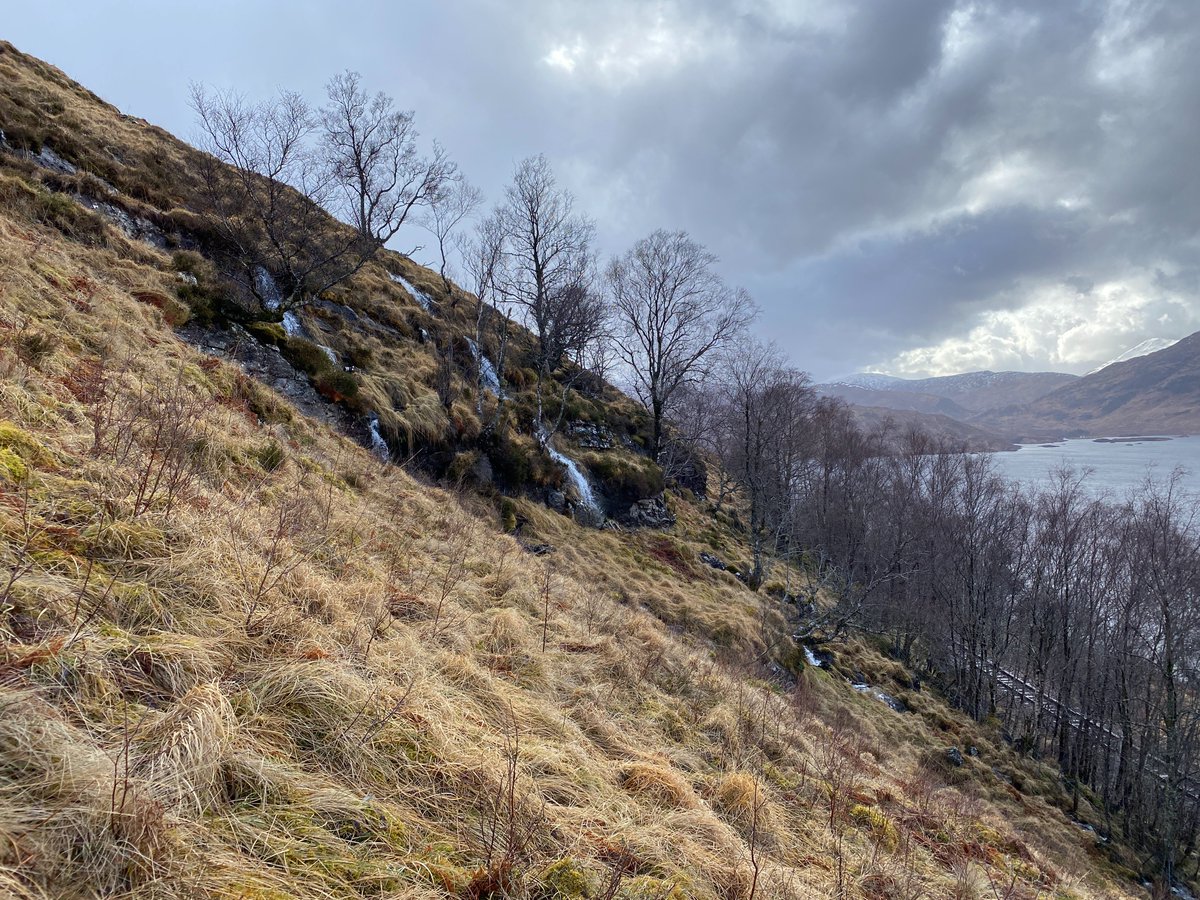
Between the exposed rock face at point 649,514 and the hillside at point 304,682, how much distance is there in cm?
731

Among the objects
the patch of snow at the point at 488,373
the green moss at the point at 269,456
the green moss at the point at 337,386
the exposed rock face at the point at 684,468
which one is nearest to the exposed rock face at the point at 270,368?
the green moss at the point at 337,386

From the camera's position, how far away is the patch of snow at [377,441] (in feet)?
35.4

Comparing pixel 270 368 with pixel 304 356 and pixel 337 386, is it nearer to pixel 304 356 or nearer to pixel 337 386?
Answer: pixel 304 356

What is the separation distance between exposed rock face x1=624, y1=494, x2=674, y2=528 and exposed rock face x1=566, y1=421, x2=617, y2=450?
332 centimetres

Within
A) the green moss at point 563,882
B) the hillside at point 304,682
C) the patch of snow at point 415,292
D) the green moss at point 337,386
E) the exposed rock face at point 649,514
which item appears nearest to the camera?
the hillside at point 304,682

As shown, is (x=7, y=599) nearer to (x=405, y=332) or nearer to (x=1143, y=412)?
(x=405, y=332)

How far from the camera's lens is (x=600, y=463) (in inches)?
735

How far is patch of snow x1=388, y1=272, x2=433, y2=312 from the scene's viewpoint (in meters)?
19.7

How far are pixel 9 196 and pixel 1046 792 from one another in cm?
3096

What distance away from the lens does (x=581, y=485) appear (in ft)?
57.0

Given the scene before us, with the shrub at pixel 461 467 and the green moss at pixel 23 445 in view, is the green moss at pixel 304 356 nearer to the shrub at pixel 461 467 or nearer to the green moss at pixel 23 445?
the shrub at pixel 461 467

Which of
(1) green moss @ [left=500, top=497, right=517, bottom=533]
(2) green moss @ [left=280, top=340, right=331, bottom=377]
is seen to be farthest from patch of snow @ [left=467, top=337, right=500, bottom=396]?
(2) green moss @ [left=280, top=340, right=331, bottom=377]

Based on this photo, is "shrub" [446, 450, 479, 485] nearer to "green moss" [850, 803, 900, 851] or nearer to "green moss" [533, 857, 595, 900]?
"green moss" [850, 803, 900, 851]

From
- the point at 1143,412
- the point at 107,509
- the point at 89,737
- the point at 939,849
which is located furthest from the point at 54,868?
the point at 1143,412
